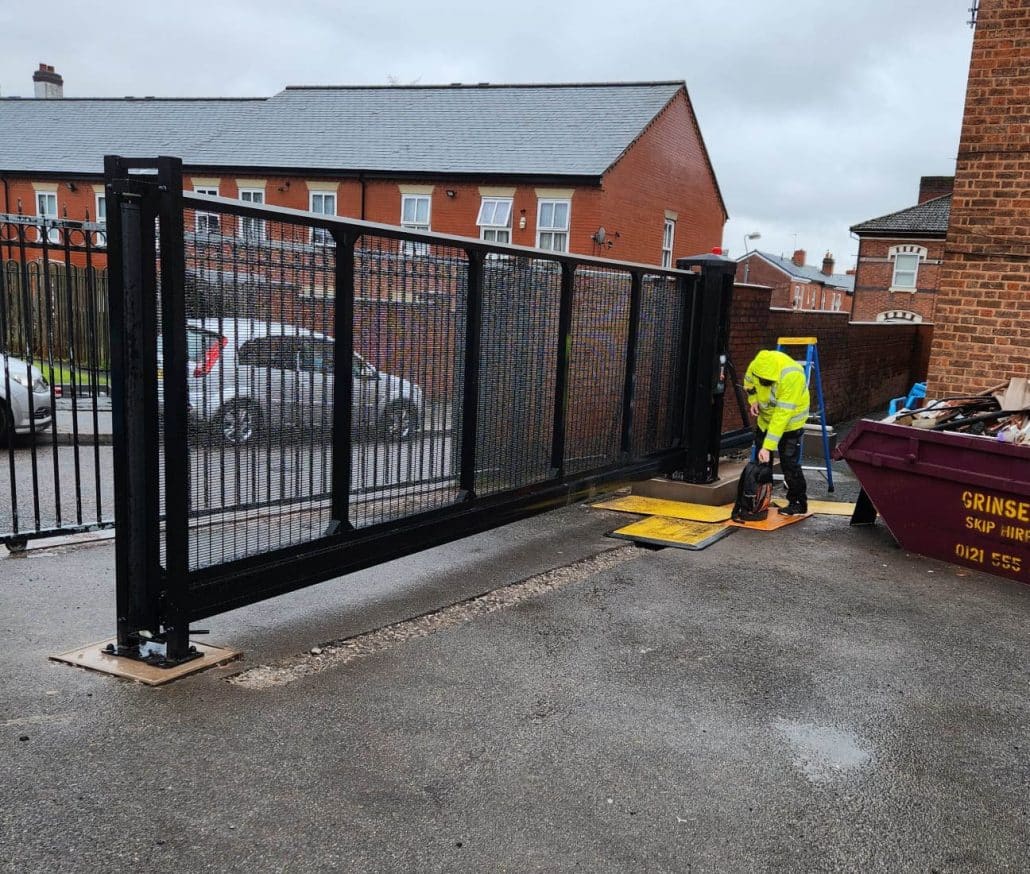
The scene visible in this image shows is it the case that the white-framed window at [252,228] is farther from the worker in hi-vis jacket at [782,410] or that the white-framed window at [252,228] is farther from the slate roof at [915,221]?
the slate roof at [915,221]

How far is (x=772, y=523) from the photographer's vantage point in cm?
816

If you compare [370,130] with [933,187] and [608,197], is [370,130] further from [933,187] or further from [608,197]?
[933,187]

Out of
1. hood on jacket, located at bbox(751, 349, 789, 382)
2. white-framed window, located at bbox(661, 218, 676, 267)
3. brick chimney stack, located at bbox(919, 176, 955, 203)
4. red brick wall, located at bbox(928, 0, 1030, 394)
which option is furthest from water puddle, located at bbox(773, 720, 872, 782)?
brick chimney stack, located at bbox(919, 176, 955, 203)

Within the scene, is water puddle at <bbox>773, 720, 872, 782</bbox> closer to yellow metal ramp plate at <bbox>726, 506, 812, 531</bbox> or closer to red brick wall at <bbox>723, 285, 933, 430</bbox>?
yellow metal ramp plate at <bbox>726, 506, 812, 531</bbox>

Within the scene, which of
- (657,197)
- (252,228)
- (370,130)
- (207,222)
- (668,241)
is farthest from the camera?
(668,241)

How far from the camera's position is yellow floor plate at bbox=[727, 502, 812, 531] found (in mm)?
8008

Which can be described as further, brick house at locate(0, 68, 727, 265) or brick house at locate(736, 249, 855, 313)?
brick house at locate(736, 249, 855, 313)

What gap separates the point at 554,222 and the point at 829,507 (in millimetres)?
16988

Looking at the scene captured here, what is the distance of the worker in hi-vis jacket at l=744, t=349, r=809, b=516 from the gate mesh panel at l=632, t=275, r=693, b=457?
0.79 metres

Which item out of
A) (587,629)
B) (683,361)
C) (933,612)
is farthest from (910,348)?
(587,629)

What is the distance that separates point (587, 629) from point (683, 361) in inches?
171

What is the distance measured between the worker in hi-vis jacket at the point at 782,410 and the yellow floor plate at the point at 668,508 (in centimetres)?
65

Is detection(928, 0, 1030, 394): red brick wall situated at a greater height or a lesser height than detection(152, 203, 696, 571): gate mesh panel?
greater

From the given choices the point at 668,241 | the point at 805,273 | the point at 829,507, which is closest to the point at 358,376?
the point at 829,507
